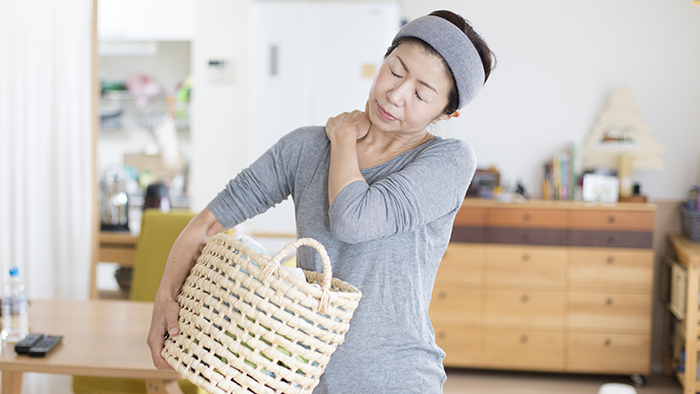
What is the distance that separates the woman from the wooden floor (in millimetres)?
2367

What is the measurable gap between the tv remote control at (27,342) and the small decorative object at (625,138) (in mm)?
3106

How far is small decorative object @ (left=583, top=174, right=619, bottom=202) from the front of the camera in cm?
328

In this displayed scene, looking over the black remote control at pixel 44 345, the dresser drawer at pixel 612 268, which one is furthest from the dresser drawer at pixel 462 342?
the black remote control at pixel 44 345

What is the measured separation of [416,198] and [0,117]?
2.14 meters

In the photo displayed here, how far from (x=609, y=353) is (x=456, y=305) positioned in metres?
0.88

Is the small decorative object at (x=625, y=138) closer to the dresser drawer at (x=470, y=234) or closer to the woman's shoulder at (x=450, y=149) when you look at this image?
the dresser drawer at (x=470, y=234)

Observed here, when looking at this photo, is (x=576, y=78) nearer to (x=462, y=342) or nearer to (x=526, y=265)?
(x=526, y=265)

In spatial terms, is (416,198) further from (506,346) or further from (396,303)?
(506,346)

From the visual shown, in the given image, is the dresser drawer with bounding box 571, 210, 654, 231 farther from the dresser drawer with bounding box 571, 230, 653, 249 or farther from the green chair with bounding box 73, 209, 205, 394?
the green chair with bounding box 73, 209, 205, 394

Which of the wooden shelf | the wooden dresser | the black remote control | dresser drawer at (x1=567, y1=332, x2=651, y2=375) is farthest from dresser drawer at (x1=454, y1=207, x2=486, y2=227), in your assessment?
the black remote control

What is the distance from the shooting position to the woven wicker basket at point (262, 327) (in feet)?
2.56

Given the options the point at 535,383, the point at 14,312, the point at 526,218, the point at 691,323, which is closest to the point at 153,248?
the point at 14,312

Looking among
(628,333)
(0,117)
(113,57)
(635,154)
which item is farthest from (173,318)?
(113,57)

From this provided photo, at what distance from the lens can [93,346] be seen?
61.2 inches
